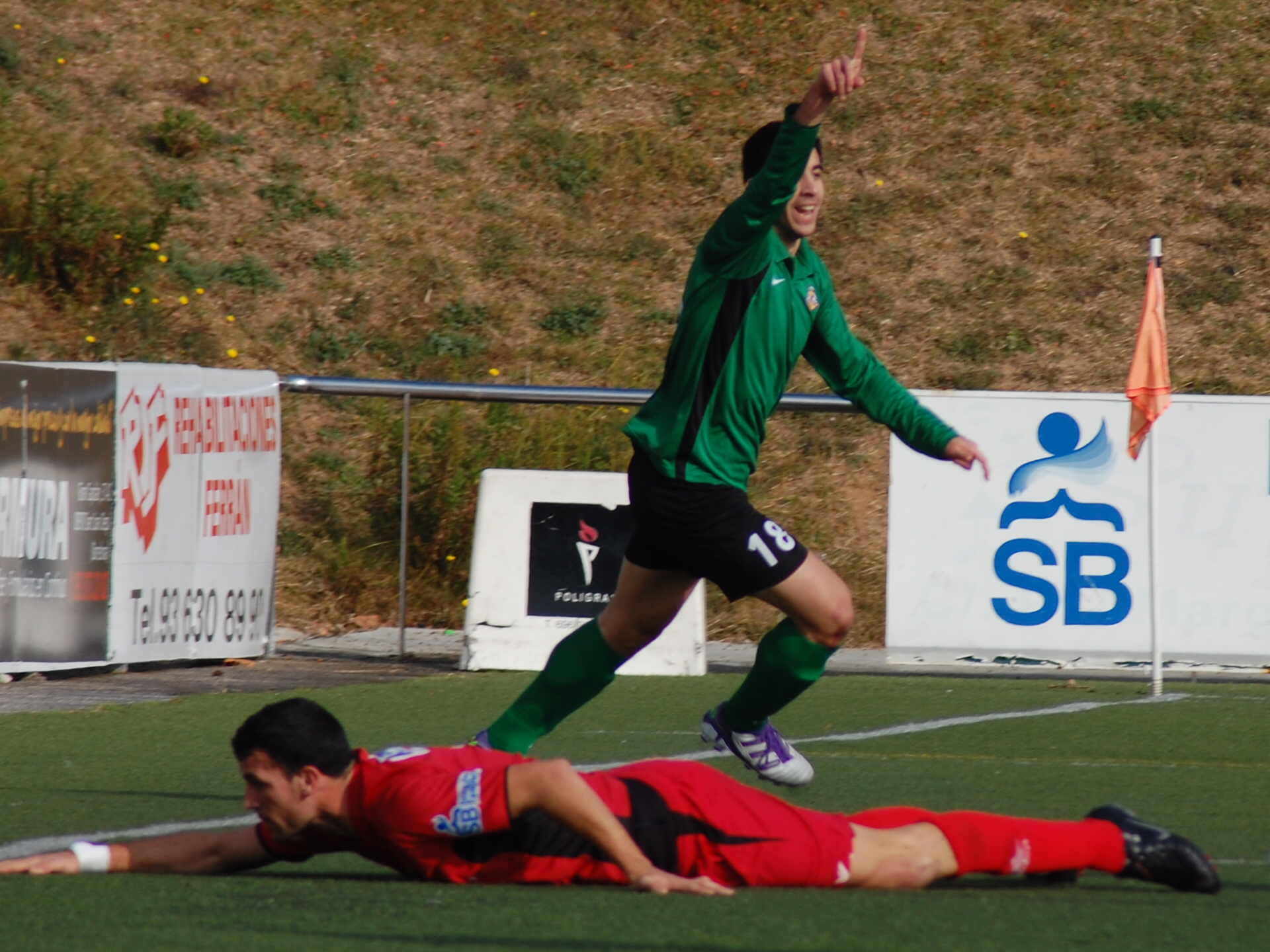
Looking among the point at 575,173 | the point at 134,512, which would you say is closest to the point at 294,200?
the point at 575,173

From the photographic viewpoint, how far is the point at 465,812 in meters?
3.68

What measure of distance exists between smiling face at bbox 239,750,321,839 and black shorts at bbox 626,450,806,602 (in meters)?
1.42

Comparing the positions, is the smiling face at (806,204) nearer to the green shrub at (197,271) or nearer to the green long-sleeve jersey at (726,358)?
the green long-sleeve jersey at (726,358)

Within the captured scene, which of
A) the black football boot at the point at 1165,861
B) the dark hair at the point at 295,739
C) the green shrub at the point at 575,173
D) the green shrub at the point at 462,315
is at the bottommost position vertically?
the black football boot at the point at 1165,861

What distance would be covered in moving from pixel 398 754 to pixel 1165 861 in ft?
5.61

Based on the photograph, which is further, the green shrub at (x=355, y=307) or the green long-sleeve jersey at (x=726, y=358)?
the green shrub at (x=355, y=307)

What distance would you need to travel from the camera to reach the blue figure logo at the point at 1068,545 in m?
9.62

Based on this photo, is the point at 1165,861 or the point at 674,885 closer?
the point at 674,885

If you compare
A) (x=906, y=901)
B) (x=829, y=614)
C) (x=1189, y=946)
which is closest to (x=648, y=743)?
(x=829, y=614)

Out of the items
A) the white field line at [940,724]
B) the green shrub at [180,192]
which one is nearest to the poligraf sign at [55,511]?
the white field line at [940,724]

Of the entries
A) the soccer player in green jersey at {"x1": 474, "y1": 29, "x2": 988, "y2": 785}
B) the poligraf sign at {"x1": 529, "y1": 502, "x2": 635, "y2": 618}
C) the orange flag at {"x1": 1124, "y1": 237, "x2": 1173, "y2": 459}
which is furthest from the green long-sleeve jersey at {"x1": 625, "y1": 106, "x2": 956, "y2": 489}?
the poligraf sign at {"x1": 529, "y1": 502, "x2": 635, "y2": 618}

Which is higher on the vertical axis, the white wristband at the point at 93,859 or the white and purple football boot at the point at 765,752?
the white and purple football boot at the point at 765,752

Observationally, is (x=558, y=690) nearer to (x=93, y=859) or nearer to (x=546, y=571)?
(x=93, y=859)

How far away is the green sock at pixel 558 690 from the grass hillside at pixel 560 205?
8.06 m
